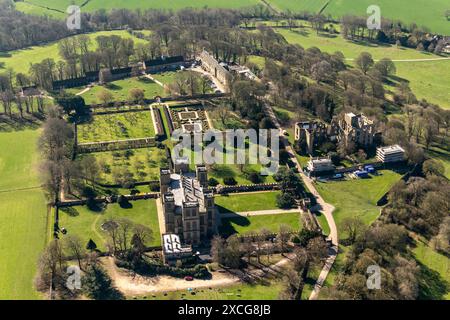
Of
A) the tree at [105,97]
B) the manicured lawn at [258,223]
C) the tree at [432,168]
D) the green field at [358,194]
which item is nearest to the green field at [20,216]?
the tree at [105,97]

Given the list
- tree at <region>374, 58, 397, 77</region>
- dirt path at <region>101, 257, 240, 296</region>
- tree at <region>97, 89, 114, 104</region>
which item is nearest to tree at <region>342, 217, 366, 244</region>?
dirt path at <region>101, 257, 240, 296</region>

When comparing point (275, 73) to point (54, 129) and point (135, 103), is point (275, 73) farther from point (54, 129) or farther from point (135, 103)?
point (54, 129)

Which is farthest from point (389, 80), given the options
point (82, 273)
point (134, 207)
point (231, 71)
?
point (82, 273)

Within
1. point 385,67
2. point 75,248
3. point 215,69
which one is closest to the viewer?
point 75,248

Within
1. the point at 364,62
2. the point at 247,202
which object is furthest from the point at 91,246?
the point at 364,62

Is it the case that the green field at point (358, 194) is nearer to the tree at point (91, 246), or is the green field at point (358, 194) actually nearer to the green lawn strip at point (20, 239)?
Answer: the tree at point (91, 246)

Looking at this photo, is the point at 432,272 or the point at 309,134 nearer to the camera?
the point at 432,272

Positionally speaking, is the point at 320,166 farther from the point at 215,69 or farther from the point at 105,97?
the point at 105,97
